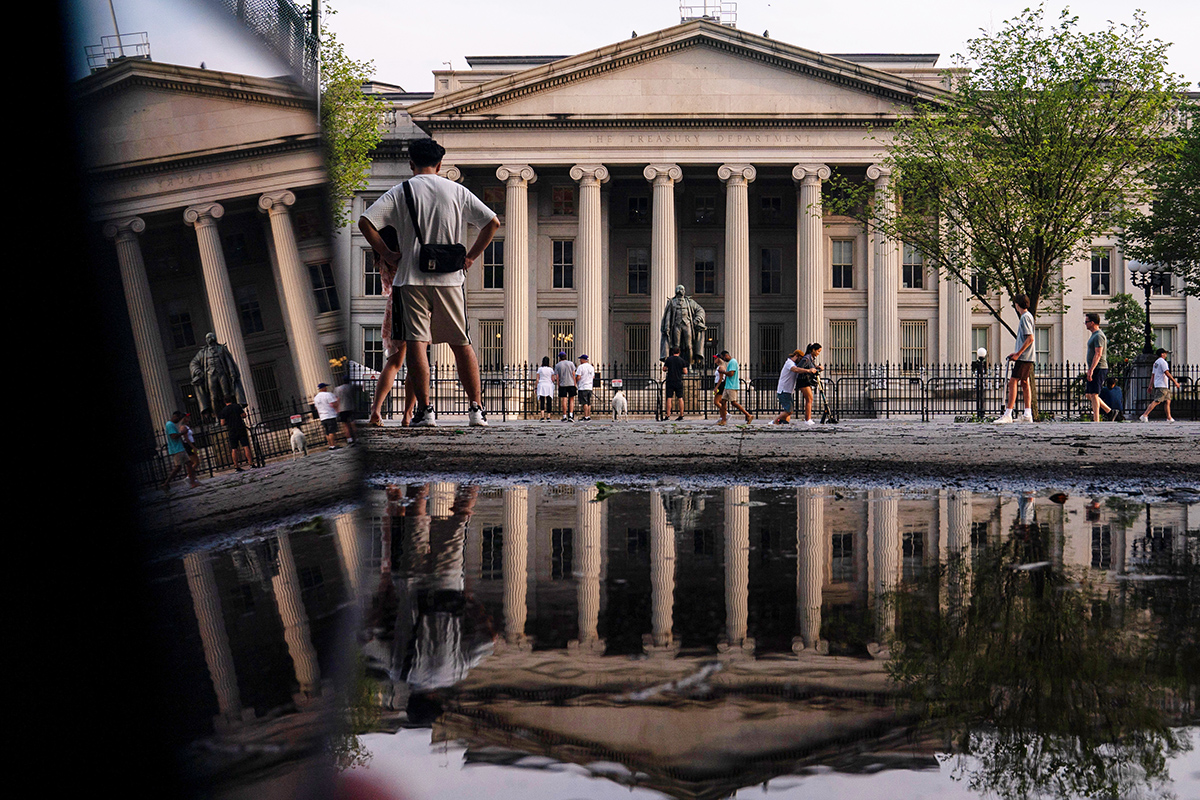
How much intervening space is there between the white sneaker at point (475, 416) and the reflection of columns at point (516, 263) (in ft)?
119

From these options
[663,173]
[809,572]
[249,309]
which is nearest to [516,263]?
[663,173]

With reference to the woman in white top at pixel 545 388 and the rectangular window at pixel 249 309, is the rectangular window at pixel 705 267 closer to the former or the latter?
the woman in white top at pixel 545 388

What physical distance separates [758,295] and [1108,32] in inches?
934

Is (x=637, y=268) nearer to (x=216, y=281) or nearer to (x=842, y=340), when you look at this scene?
(x=842, y=340)

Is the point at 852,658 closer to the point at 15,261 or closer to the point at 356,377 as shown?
the point at 356,377

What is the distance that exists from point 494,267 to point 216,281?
4717cm

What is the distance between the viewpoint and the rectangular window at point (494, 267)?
1861 inches

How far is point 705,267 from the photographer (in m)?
48.9

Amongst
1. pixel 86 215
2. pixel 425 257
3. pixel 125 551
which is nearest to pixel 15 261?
pixel 86 215

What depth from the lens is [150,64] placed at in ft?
2.71

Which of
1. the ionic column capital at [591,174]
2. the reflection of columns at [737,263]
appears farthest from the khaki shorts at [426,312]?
the ionic column capital at [591,174]

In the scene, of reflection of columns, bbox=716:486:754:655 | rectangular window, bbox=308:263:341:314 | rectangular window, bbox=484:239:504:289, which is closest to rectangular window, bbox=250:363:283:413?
rectangular window, bbox=308:263:341:314

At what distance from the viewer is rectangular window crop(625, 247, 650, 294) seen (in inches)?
1906

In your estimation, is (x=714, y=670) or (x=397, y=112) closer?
(x=714, y=670)
